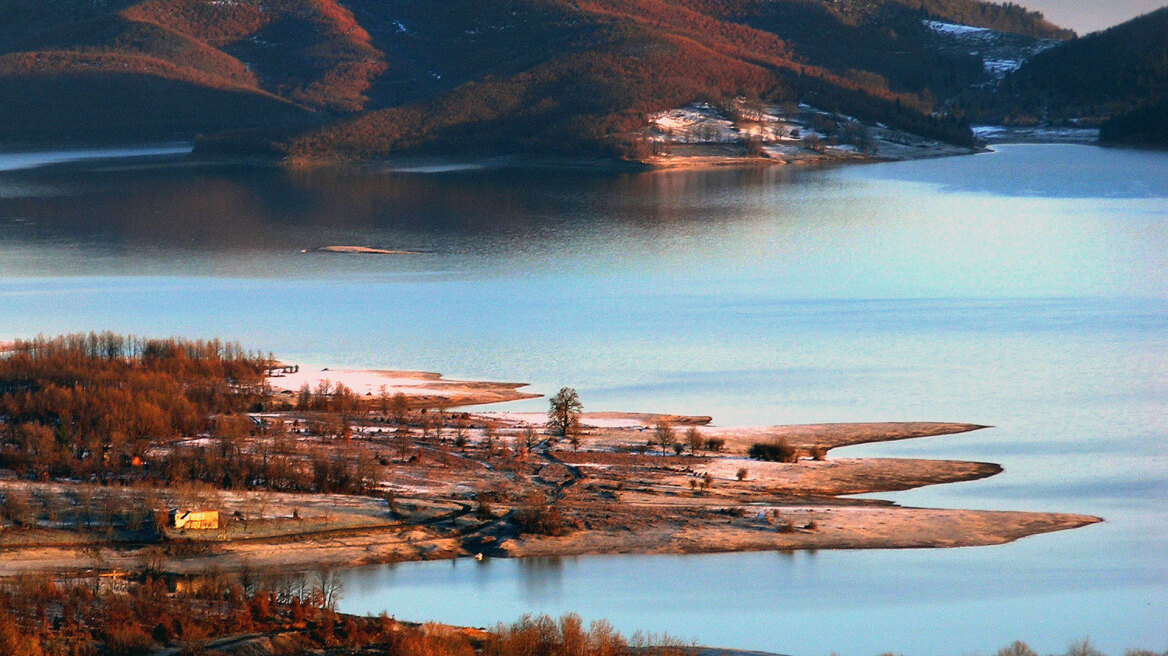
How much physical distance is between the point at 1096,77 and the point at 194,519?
131 m

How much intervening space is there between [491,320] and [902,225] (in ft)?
84.7

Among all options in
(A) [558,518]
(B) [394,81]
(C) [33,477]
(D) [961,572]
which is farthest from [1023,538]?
(B) [394,81]

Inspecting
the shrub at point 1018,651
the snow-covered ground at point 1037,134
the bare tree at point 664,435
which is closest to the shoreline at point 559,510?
the bare tree at point 664,435

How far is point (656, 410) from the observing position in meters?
24.7

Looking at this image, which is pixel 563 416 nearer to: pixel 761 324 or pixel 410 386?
pixel 410 386

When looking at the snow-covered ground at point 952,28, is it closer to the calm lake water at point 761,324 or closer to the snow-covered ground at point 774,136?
the snow-covered ground at point 774,136

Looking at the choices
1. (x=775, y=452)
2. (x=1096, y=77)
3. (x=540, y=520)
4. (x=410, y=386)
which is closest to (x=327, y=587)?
(x=540, y=520)

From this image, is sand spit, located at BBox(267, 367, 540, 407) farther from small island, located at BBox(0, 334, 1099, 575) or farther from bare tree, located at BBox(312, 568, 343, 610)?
bare tree, located at BBox(312, 568, 343, 610)

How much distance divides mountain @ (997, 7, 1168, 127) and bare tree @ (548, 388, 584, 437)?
336ft

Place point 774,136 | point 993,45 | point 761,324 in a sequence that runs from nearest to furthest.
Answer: point 761,324 → point 774,136 → point 993,45

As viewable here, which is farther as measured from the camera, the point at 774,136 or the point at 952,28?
the point at 952,28

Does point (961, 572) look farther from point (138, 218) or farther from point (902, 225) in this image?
point (138, 218)

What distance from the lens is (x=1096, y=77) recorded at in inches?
5295

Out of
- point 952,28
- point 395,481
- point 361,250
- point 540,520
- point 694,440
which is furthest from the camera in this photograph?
point 952,28
